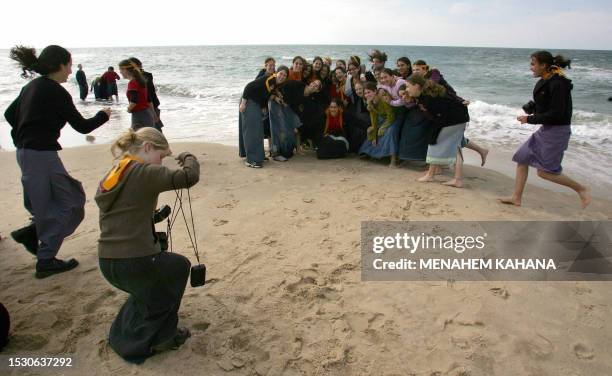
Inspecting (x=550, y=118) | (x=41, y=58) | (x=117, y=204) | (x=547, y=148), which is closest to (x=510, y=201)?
(x=547, y=148)

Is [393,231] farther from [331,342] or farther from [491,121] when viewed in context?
[491,121]

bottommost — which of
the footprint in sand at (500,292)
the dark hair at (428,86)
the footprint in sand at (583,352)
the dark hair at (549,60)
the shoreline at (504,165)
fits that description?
the footprint in sand at (583,352)

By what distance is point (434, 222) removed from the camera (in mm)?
4102

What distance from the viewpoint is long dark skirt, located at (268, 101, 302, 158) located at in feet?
20.7

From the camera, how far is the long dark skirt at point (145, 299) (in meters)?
2.14

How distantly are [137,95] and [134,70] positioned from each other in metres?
0.33

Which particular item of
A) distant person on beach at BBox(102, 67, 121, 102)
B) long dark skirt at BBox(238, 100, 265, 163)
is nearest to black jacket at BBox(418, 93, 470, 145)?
long dark skirt at BBox(238, 100, 265, 163)

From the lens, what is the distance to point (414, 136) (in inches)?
228

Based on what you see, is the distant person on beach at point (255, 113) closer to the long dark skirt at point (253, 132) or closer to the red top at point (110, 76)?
the long dark skirt at point (253, 132)

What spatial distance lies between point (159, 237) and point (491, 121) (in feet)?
32.7

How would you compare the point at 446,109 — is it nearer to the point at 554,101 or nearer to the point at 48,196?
the point at 554,101

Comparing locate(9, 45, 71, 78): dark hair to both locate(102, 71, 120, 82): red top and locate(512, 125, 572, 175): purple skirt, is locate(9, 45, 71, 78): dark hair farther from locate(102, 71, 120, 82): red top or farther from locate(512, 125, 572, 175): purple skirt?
locate(102, 71, 120, 82): red top

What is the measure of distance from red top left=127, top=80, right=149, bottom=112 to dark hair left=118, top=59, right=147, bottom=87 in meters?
0.06

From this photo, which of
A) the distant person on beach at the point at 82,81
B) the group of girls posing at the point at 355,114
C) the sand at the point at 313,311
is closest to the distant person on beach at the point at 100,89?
the distant person on beach at the point at 82,81
